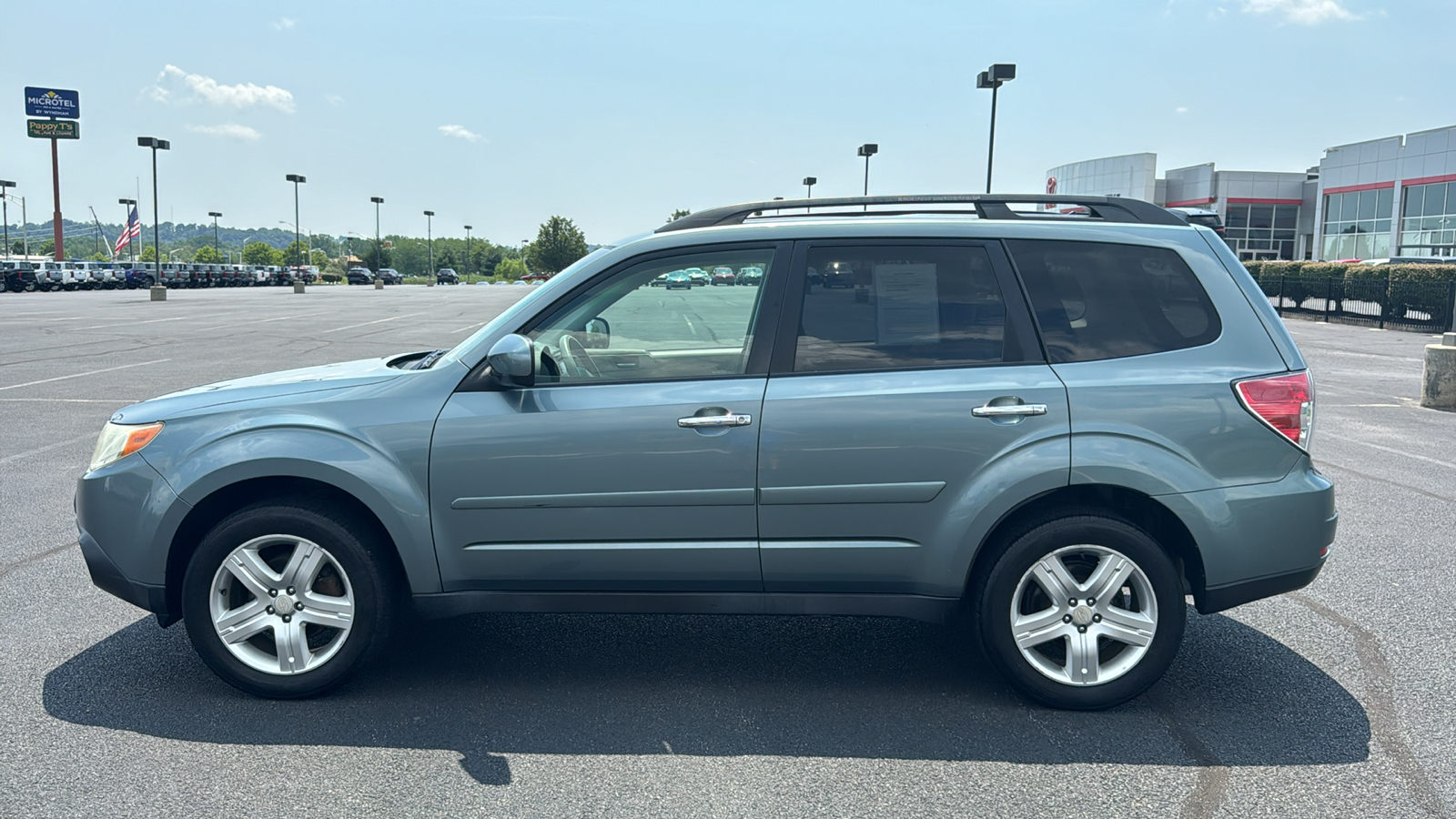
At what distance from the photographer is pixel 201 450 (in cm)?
415

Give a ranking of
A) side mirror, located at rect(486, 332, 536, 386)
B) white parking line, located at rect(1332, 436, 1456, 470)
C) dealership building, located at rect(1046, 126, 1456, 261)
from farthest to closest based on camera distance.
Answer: dealership building, located at rect(1046, 126, 1456, 261), white parking line, located at rect(1332, 436, 1456, 470), side mirror, located at rect(486, 332, 536, 386)

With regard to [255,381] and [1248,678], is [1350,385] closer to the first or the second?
[1248,678]

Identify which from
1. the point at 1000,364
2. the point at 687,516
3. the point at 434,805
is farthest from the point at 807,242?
the point at 434,805

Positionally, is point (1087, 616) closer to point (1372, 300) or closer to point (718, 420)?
point (718, 420)

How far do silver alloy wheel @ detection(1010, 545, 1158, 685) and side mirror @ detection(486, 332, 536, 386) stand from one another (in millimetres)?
1965

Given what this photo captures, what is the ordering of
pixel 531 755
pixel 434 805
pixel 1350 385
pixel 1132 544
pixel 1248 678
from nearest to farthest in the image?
1. pixel 434 805
2. pixel 531 755
3. pixel 1132 544
4. pixel 1248 678
5. pixel 1350 385

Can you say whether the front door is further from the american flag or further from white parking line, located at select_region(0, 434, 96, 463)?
the american flag

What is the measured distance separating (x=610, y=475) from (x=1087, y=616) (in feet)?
6.02

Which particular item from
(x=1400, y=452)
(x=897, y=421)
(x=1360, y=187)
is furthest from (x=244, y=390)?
(x=1360, y=187)

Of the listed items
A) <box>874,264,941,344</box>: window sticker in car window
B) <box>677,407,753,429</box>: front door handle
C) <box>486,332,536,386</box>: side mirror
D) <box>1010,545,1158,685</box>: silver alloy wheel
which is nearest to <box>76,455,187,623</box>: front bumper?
<box>486,332,536,386</box>: side mirror

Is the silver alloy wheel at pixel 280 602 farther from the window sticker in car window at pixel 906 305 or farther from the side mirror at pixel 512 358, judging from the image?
the window sticker in car window at pixel 906 305

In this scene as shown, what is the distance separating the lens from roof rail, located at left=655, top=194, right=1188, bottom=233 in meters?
4.41

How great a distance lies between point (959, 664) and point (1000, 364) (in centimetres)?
135

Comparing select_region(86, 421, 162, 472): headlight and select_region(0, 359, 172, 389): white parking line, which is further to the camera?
select_region(0, 359, 172, 389): white parking line
